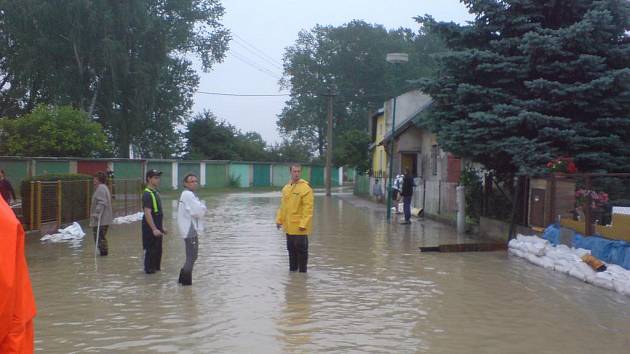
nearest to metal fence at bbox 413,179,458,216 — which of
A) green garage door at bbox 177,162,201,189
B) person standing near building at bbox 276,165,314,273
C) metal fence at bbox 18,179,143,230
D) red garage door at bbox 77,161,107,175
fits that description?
metal fence at bbox 18,179,143,230

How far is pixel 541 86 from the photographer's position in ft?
48.1

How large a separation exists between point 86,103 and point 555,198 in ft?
114

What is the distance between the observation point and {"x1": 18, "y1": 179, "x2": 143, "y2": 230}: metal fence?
597 inches

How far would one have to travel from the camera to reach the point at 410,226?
68.6 ft

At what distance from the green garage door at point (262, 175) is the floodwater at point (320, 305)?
50.0 m

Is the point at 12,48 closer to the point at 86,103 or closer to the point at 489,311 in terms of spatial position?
the point at 86,103

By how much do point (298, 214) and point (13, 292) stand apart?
8094 mm

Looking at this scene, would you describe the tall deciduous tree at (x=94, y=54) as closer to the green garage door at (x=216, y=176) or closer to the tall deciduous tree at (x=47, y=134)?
the tall deciduous tree at (x=47, y=134)

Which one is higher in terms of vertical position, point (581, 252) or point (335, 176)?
point (335, 176)

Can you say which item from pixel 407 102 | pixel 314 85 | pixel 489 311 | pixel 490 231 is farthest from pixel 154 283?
pixel 314 85

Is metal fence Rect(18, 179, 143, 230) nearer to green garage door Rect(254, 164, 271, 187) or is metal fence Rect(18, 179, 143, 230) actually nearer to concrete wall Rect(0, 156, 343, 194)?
concrete wall Rect(0, 156, 343, 194)

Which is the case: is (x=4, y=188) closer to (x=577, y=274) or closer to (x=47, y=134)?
(x=577, y=274)

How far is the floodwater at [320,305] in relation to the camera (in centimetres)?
667

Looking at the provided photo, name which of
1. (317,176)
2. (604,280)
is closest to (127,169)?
(604,280)
